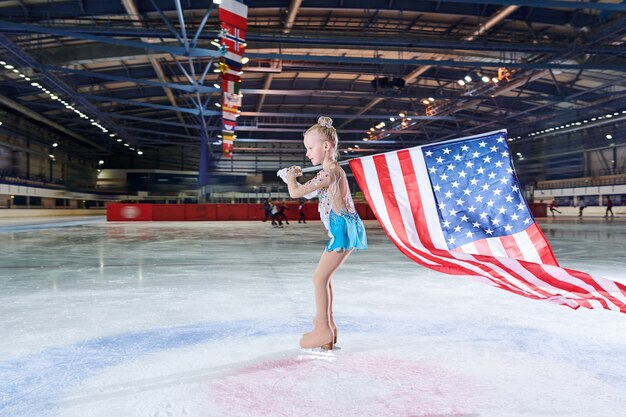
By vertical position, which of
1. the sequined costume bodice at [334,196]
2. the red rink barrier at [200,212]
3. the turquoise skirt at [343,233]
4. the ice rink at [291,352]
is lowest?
the ice rink at [291,352]

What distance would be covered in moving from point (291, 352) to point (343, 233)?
0.76m

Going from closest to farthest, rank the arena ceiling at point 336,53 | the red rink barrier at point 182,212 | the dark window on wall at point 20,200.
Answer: the arena ceiling at point 336,53
the red rink barrier at point 182,212
the dark window on wall at point 20,200

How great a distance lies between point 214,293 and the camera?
4746 mm

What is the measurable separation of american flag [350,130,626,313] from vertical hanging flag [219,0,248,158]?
9117 mm

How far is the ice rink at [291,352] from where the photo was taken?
2.00 m

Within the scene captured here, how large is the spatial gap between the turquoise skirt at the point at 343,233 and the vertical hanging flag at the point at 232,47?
969 cm

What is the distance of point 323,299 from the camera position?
9.06 feet

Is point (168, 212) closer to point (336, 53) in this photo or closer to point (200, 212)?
point (200, 212)

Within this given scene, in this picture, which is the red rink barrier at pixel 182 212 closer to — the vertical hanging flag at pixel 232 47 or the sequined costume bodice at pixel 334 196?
the vertical hanging flag at pixel 232 47

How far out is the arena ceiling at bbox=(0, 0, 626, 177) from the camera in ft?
51.3

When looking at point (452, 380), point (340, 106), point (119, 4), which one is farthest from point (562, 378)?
point (340, 106)

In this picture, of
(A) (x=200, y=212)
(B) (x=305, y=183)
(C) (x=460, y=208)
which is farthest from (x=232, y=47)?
(A) (x=200, y=212)

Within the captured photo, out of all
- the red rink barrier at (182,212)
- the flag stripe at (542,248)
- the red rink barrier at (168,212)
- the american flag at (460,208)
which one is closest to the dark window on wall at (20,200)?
the red rink barrier at (182,212)

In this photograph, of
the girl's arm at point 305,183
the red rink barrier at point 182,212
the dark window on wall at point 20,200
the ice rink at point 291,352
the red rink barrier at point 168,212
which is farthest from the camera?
the dark window on wall at point 20,200
